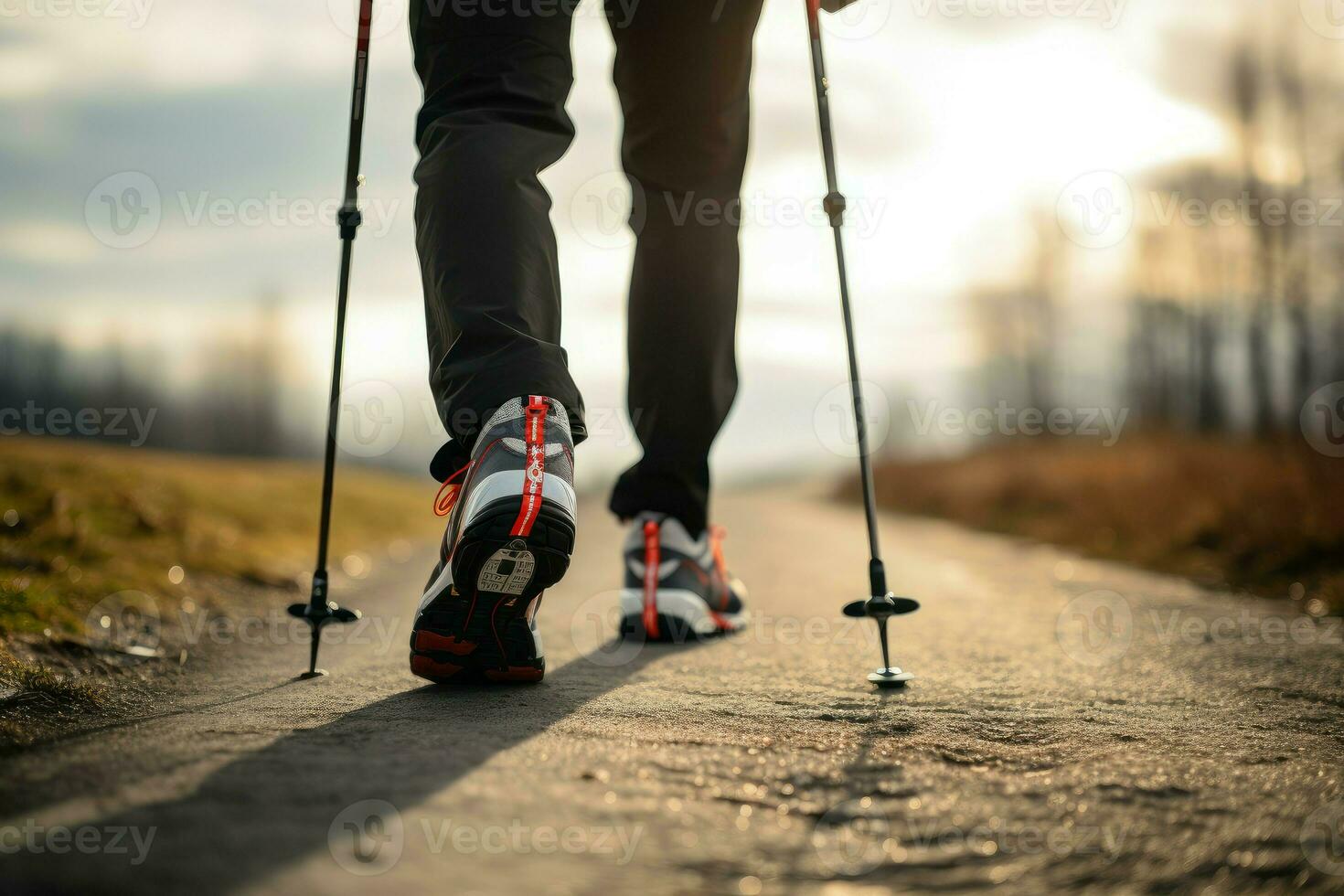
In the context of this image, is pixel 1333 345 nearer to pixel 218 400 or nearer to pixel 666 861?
pixel 666 861

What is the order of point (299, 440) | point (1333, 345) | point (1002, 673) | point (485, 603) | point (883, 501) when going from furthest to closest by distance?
point (299, 440)
point (1333, 345)
point (883, 501)
point (1002, 673)
point (485, 603)

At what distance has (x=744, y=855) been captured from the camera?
0.87 meters

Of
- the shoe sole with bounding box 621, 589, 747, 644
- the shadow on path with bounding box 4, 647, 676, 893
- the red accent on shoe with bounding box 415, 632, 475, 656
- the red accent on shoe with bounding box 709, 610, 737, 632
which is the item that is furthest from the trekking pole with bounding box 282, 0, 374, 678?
the red accent on shoe with bounding box 709, 610, 737, 632

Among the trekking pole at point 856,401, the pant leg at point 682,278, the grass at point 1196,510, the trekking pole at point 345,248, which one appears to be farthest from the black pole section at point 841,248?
the grass at point 1196,510

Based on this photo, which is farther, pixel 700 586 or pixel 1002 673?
pixel 700 586

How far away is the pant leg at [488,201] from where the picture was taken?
1.53 m

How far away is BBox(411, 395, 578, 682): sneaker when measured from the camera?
56.1 inches

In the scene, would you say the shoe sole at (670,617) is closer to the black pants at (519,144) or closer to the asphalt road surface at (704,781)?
the asphalt road surface at (704,781)

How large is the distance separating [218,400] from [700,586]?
79.1 meters

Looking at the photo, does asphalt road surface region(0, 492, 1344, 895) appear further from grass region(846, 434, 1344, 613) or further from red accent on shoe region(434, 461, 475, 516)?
grass region(846, 434, 1344, 613)

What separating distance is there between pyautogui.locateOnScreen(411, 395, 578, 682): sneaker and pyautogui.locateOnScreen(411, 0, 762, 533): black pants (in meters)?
0.07

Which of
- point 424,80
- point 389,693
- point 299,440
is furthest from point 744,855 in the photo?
point 299,440

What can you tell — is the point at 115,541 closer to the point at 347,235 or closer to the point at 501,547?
the point at 347,235

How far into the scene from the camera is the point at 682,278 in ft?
8.09
